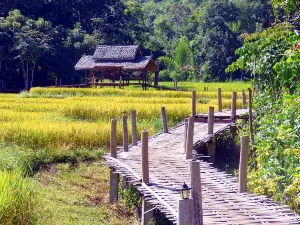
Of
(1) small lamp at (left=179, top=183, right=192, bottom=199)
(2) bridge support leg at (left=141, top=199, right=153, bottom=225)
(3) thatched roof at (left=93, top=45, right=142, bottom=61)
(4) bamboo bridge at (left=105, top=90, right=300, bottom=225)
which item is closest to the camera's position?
(1) small lamp at (left=179, top=183, right=192, bottom=199)

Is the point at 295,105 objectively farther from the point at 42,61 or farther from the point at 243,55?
the point at 42,61

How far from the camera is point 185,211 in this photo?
4.71 metres

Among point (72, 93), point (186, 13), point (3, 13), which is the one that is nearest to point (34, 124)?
point (72, 93)

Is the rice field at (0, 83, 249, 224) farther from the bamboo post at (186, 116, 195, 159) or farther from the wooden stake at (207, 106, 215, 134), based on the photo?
the wooden stake at (207, 106, 215, 134)

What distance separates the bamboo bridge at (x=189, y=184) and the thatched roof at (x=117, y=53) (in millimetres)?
24303

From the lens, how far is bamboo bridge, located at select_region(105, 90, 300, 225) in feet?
16.7

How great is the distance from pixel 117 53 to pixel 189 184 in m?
29.1

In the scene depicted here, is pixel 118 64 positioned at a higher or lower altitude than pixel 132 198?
higher

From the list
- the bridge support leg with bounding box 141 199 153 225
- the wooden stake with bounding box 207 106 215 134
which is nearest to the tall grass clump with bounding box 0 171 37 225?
the bridge support leg with bounding box 141 199 153 225

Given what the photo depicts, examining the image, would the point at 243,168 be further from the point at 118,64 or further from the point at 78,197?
the point at 118,64

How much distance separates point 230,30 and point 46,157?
31868 millimetres

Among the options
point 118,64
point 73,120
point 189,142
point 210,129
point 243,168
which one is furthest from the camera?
point 118,64

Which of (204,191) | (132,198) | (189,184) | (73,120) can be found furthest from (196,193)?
(73,120)

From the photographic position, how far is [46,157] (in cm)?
1154
